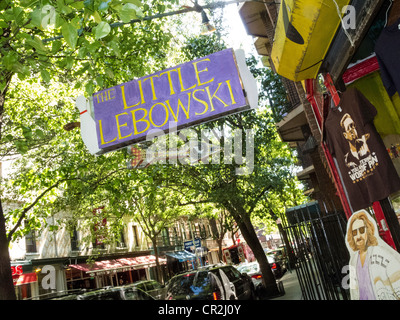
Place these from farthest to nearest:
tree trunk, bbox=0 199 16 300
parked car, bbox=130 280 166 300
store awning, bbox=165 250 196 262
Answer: store awning, bbox=165 250 196 262 → parked car, bbox=130 280 166 300 → tree trunk, bbox=0 199 16 300

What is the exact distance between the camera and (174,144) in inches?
571

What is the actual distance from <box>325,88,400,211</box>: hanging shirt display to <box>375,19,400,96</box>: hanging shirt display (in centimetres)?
44

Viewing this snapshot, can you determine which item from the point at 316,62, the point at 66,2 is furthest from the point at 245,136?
the point at 66,2

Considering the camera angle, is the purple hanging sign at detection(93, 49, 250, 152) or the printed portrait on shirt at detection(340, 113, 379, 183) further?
the purple hanging sign at detection(93, 49, 250, 152)

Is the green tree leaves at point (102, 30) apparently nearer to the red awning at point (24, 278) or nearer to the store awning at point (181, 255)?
the red awning at point (24, 278)

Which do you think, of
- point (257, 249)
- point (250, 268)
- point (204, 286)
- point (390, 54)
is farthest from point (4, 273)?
point (250, 268)

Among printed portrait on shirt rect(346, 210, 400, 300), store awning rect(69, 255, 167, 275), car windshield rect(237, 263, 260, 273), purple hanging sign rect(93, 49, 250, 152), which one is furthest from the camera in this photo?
store awning rect(69, 255, 167, 275)

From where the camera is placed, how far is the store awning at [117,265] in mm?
24422

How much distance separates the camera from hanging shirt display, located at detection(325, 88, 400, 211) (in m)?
4.07

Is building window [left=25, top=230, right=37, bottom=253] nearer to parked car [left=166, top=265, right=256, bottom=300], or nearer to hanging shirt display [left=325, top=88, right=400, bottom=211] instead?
parked car [left=166, top=265, right=256, bottom=300]

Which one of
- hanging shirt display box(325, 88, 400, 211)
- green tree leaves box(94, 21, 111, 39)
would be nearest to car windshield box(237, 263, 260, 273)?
hanging shirt display box(325, 88, 400, 211)
